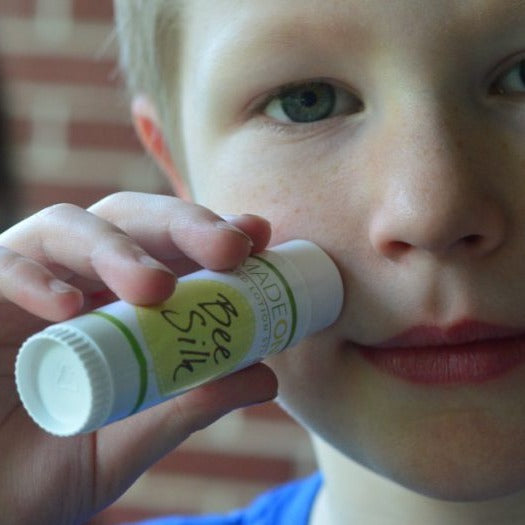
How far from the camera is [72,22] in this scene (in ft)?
6.16

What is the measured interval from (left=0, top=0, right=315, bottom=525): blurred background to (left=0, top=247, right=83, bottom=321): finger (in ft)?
3.42

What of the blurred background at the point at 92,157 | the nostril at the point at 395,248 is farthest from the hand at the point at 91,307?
the blurred background at the point at 92,157

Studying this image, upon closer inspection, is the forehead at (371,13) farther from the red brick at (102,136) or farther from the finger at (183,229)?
Answer: the red brick at (102,136)

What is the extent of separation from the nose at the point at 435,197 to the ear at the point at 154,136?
465 mm

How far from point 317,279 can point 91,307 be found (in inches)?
9.9

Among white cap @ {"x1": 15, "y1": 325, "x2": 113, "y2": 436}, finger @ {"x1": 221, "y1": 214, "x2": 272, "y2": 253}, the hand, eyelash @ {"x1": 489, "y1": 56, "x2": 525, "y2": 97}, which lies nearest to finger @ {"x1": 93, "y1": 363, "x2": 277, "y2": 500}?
the hand

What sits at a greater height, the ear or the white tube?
the ear

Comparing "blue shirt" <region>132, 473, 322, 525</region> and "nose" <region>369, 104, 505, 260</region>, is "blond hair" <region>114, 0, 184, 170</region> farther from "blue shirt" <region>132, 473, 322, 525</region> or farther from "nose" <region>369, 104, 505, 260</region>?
"blue shirt" <region>132, 473, 322, 525</region>

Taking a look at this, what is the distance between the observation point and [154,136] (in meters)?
1.29

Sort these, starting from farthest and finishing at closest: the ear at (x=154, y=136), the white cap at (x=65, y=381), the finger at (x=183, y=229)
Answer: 1. the ear at (x=154, y=136)
2. the finger at (x=183, y=229)
3. the white cap at (x=65, y=381)

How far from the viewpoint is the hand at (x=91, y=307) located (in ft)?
2.63

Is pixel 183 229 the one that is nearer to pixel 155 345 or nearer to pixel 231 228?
pixel 231 228

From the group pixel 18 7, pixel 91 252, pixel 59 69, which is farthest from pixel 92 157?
pixel 91 252

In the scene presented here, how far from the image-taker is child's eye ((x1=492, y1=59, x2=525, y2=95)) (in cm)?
88
